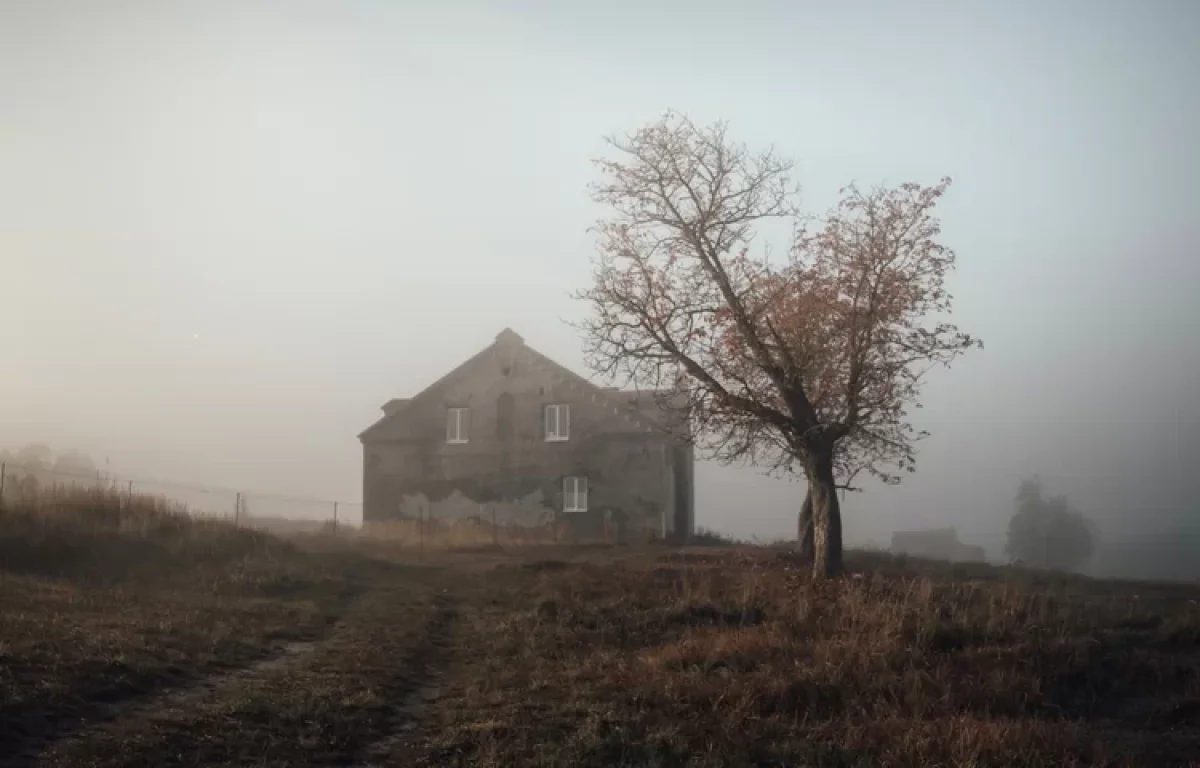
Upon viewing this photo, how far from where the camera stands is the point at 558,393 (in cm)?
4200

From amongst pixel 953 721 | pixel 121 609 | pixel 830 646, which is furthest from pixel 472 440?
pixel 953 721

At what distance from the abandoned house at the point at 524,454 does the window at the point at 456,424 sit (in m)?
0.04

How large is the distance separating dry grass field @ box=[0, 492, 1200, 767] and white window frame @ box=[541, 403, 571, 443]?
21.3m

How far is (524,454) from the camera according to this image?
137 ft

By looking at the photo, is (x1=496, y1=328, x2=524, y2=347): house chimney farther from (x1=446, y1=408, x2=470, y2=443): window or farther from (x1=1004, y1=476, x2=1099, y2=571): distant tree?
(x1=1004, y1=476, x2=1099, y2=571): distant tree

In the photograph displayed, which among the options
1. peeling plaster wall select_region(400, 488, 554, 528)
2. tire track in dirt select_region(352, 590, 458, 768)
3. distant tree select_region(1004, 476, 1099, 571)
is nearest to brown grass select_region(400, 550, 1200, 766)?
tire track in dirt select_region(352, 590, 458, 768)

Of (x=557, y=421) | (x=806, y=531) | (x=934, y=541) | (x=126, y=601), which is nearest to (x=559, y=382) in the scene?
(x=557, y=421)

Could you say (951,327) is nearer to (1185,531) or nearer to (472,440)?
(472,440)

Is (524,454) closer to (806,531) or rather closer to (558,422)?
(558,422)

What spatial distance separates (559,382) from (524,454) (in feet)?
11.1

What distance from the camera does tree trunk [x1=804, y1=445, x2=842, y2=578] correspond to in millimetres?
21562

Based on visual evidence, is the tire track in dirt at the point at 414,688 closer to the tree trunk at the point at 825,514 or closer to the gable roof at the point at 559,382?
the tree trunk at the point at 825,514

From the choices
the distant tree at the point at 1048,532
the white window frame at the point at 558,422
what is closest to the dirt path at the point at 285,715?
the white window frame at the point at 558,422

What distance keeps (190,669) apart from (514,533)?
27.5 m
